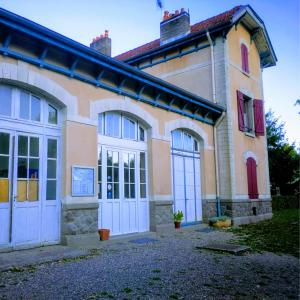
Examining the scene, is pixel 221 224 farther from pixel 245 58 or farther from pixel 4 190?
pixel 245 58

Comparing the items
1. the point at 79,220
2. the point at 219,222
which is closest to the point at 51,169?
the point at 79,220

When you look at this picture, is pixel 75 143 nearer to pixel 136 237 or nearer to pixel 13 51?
pixel 13 51

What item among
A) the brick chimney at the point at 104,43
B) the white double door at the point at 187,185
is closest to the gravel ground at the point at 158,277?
the white double door at the point at 187,185

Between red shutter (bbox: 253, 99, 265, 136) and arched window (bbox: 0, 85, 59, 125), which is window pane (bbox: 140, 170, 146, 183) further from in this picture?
red shutter (bbox: 253, 99, 265, 136)

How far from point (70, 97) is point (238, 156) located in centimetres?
689

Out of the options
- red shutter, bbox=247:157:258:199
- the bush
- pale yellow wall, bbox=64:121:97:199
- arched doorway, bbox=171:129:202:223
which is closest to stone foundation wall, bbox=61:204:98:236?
pale yellow wall, bbox=64:121:97:199

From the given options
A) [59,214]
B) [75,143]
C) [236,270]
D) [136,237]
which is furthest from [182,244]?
[75,143]

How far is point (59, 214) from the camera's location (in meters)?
6.22

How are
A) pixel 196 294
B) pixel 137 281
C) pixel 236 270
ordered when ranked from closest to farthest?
pixel 196 294
pixel 137 281
pixel 236 270

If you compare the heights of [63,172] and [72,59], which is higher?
[72,59]

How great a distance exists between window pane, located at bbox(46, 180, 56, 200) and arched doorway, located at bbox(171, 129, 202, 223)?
4.03 meters

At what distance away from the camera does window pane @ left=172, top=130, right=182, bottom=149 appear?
31.6 ft

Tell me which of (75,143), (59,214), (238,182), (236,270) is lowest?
(236,270)

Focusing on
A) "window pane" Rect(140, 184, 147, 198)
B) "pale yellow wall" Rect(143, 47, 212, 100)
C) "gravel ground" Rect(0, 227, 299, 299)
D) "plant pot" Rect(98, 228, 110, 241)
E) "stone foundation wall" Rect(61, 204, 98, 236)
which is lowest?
"gravel ground" Rect(0, 227, 299, 299)
